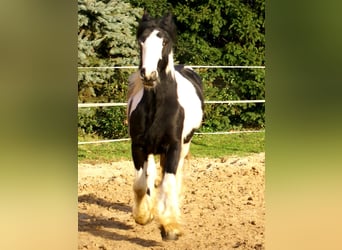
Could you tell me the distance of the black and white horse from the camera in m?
2.16

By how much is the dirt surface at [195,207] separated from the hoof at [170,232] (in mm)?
20

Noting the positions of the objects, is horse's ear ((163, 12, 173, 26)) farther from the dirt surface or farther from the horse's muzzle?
the dirt surface

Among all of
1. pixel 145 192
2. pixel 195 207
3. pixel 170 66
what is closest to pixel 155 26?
pixel 170 66

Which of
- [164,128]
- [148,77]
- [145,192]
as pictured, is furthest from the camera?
[145,192]

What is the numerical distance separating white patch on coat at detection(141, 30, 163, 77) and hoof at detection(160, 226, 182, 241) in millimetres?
673

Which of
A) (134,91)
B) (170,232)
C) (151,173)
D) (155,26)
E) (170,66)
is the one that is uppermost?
(155,26)

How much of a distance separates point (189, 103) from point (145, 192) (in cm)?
44

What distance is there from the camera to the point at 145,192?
89.4 inches

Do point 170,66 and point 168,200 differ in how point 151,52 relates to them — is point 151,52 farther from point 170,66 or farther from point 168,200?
point 168,200

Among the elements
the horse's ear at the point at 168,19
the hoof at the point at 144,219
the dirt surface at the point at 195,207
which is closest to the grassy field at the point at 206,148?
the dirt surface at the point at 195,207

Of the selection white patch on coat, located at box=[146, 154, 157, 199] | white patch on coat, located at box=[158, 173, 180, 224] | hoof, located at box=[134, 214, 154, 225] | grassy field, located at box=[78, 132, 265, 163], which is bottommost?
hoof, located at box=[134, 214, 154, 225]

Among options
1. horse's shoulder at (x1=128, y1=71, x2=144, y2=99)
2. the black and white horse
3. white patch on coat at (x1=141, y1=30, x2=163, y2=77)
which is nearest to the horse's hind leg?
the black and white horse
